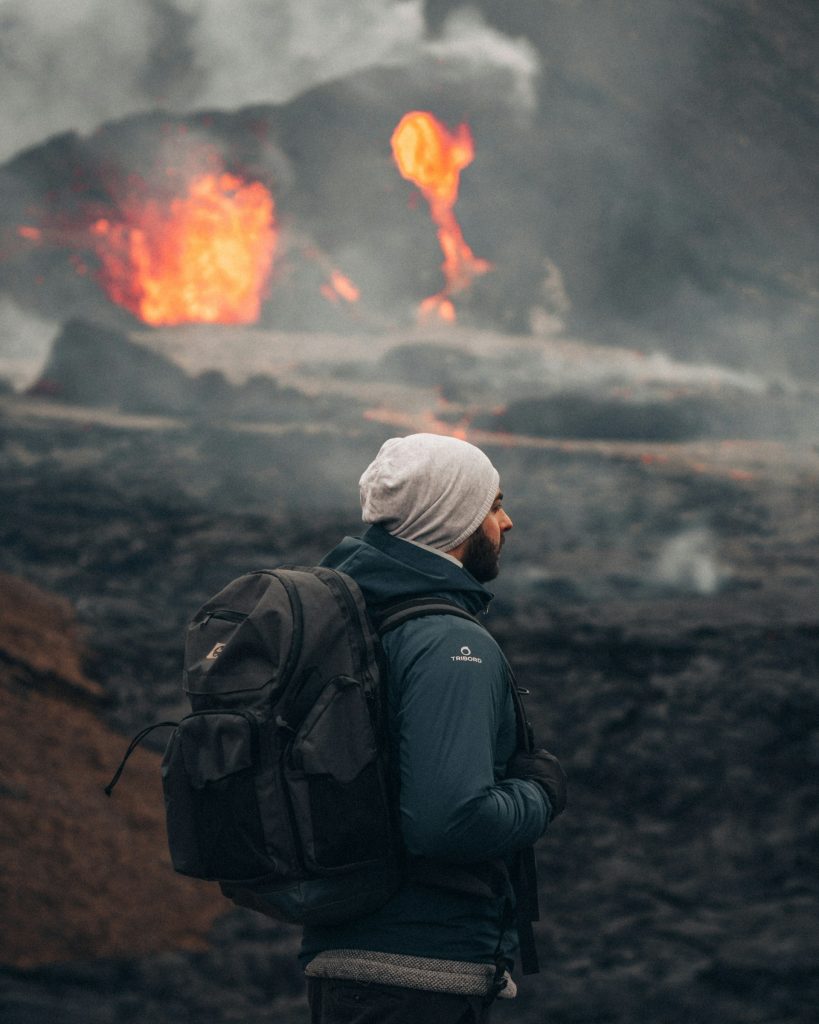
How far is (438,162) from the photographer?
31.8 meters

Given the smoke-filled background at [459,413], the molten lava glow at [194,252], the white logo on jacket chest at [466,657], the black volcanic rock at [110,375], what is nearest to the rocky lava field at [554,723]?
the smoke-filled background at [459,413]

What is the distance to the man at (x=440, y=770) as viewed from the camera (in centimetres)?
181

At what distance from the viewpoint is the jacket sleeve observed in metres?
1.79

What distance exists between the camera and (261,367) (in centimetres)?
2536

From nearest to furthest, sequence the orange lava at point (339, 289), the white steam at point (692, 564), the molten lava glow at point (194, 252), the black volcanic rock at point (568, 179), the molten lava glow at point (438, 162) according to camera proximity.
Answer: the white steam at point (692, 564)
the black volcanic rock at point (568, 179)
the molten lava glow at point (194, 252)
the orange lava at point (339, 289)
the molten lava glow at point (438, 162)

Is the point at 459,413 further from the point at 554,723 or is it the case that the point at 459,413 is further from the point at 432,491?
the point at 432,491

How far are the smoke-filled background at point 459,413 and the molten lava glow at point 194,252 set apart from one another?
0.11 m

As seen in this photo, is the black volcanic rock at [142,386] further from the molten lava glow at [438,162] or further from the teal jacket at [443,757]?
the teal jacket at [443,757]

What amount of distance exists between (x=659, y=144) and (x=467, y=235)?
6241mm

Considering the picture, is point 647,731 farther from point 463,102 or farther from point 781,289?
point 463,102

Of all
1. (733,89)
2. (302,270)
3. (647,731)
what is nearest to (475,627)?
(647,731)

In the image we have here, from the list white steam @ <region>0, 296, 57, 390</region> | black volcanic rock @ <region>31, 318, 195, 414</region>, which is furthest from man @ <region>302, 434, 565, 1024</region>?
white steam @ <region>0, 296, 57, 390</region>

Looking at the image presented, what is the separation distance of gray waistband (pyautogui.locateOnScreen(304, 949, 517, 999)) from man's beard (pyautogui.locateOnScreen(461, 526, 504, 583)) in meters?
0.69

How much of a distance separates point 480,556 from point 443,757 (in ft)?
1.45
